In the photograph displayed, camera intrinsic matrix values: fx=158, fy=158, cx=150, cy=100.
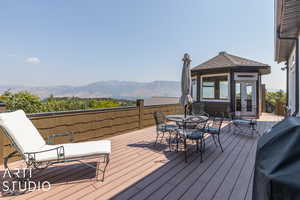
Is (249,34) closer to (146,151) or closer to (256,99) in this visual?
Answer: (256,99)

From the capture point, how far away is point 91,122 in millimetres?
4203

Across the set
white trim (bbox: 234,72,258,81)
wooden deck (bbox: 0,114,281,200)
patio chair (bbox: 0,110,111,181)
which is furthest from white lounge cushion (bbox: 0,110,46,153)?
white trim (bbox: 234,72,258,81)

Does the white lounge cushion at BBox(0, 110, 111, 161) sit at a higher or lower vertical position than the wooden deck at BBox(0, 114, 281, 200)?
higher

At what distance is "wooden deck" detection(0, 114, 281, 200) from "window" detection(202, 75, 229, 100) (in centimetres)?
574

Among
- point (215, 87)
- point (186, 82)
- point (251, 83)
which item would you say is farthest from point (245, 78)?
point (186, 82)

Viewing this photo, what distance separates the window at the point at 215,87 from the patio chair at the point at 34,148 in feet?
25.9

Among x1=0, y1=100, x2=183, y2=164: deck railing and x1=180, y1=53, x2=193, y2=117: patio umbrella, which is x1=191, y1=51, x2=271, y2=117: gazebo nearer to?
x1=0, y1=100, x2=183, y2=164: deck railing

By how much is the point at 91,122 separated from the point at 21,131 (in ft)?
5.79

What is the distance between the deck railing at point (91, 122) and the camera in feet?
10.8

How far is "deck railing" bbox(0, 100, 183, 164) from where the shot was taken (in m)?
3.30

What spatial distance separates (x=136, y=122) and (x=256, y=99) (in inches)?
272

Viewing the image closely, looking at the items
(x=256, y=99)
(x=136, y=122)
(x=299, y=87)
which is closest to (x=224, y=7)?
(x=299, y=87)

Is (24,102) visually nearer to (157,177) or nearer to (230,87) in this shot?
(157,177)

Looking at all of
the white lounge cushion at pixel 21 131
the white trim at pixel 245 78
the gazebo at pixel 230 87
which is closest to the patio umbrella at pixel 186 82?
the white lounge cushion at pixel 21 131
